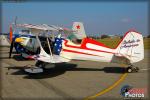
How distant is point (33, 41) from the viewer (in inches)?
634

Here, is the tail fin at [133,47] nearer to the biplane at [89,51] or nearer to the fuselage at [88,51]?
the biplane at [89,51]

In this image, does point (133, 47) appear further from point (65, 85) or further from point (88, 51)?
point (65, 85)

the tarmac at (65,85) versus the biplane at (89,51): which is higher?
the biplane at (89,51)

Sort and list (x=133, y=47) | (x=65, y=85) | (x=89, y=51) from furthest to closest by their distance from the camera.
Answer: (x=89, y=51), (x=133, y=47), (x=65, y=85)

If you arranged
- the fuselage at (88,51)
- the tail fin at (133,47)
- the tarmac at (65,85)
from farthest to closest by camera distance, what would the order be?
the fuselage at (88,51), the tail fin at (133,47), the tarmac at (65,85)

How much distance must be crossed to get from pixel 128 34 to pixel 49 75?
4483mm

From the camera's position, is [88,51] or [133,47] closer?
[133,47]

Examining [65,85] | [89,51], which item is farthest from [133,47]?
[65,85]

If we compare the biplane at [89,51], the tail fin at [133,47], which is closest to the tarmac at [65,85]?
the biplane at [89,51]

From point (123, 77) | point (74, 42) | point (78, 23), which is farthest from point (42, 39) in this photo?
point (78, 23)

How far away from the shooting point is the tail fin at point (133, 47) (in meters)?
11.3

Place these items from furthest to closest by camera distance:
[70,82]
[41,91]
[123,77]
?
[123,77] < [70,82] < [41,91]

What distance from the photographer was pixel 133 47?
11.3 m

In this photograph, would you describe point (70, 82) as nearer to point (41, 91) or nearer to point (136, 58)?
point (41, 91)
